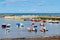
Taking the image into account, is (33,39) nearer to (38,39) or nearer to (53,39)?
(38,39)

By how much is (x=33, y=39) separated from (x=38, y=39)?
349 mm

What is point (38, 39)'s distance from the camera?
15727mm

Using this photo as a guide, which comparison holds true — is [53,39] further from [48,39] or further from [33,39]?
[33,39]

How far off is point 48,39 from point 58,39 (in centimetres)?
67

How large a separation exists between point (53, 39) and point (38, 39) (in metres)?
1.01

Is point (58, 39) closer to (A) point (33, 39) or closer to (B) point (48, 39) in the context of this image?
(B) point (48, 39)

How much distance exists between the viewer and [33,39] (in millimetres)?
15828

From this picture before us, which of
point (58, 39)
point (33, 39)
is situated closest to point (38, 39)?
point (33, 39)

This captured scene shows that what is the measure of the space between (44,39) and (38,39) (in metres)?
0.40

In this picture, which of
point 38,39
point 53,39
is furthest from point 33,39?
point 53,39

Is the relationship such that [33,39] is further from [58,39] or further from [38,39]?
[58,39]

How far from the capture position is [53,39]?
51.8 ft

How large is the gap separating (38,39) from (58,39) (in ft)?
4.40

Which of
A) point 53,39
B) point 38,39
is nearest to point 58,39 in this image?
point 53,39
